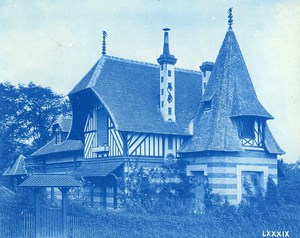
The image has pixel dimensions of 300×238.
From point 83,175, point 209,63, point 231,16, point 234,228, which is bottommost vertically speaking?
point 234,228

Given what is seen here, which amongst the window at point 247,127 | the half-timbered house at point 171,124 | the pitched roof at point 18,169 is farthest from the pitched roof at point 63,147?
the window at point 247,127

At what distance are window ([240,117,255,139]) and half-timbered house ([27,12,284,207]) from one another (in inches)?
2.1

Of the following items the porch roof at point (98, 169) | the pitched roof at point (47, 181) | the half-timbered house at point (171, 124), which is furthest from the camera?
the half-timbered house at point (171, 124)

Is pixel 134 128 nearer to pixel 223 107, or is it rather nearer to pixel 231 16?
pixel 223 107

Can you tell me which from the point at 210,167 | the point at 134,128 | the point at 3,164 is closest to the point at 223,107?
the point at 210,167

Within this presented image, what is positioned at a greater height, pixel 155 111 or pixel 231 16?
pixel 231 16

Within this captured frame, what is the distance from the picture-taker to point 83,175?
76.4 ft

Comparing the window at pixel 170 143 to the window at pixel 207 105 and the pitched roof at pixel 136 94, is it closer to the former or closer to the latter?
the pitched roof at pixel 136 94

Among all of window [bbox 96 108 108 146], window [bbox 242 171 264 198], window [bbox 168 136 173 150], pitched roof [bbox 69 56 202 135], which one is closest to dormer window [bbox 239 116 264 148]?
window [bbox 242 171 264 198]

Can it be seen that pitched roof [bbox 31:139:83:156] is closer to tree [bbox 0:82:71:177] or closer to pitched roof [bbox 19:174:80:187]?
pitched roof [bbox 19:174:80:187]

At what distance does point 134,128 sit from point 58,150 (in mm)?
9712

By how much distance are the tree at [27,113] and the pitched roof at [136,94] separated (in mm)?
23556

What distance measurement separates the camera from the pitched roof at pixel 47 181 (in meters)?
15.9

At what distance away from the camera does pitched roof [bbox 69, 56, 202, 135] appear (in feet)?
75.1
